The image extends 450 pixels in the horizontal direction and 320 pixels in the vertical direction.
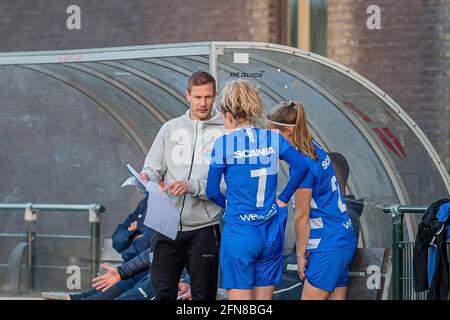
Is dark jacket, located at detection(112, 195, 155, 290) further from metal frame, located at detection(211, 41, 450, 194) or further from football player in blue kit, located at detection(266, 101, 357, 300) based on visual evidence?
football player in blue kit, located at detection(266, 101, 357, 300)

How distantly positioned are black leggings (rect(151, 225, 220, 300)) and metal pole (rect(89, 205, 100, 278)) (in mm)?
3337

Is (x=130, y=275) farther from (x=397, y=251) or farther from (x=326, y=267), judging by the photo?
(x=397, y=251)

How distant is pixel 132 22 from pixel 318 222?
13.8 feet

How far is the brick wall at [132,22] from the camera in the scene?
444 inches

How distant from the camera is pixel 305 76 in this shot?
30.7 ft

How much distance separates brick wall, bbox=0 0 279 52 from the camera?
11289 millimetres

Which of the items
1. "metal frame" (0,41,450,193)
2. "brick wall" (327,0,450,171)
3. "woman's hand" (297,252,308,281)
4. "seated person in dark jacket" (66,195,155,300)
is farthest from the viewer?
"brick wall" (327,0,450,171)

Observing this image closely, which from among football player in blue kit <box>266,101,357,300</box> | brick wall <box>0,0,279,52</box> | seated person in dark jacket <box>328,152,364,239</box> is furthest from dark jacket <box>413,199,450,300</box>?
brick wall <box>0,0,279,52</box>

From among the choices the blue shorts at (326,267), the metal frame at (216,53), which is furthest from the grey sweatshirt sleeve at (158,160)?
the metal frame at (216,53)

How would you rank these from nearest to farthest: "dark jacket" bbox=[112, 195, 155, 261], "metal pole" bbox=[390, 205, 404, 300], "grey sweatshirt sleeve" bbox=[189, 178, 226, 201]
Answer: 1. "grey sweatshirt sleeve" bbox=[189, 178, 226, 201]
2. "metal pole" bbox=[390, 205, 404, 300]
3. "dark jacket" bbox=[112, 195, 155, 261]

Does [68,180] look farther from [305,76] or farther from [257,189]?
[257,189]

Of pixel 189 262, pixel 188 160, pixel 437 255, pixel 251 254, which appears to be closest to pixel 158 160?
pixel 188 160

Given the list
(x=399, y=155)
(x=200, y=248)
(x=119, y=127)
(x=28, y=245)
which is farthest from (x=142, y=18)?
(x=200, y=248)

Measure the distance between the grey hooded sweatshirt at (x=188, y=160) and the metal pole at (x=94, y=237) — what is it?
320 centimetres
